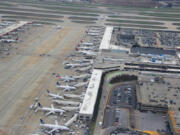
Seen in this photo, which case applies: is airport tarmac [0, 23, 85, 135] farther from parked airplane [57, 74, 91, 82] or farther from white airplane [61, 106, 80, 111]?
white airplane [61, 106, 80, 111]

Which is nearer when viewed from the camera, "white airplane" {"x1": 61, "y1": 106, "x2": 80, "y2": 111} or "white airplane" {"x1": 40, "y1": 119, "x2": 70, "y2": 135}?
"white airplane" {"x1": 40, "y1": 119, "x2": 70, "y2": 135}

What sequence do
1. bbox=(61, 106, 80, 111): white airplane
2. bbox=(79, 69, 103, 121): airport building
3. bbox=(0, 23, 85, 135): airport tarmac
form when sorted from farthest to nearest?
1. bbox=(61, 106, 80, 111): white airplane
2. bbox=(0, 23, 85, 135): airport tarmac
3. bbox=(79, 69, 103, 121): airport building

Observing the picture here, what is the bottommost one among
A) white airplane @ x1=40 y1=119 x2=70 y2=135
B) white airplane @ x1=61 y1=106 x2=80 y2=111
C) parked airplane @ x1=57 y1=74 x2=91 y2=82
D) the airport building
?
white airplane @ x1=40 y1=119 x2=70 y2=135

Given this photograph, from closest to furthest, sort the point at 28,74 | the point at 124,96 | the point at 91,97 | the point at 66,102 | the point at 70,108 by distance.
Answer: the point at 70,108 < the point at 91,97 < the point at 66,102 < the point at 124,96 < the point at 28,74

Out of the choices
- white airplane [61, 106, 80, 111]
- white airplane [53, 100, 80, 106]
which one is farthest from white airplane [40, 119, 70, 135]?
white airplane [53, 100, 80, 106]

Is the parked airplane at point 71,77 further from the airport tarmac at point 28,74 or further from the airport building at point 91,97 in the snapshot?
the airport tarmac at point 28,74

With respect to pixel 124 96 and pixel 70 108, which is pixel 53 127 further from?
pixel 124 96

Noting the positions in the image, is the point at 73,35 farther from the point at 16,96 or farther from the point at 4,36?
the point at 16,96

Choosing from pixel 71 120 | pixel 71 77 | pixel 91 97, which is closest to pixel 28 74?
pixel 71 77

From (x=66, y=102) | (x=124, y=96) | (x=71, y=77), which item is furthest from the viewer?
(x=71, y=77)
